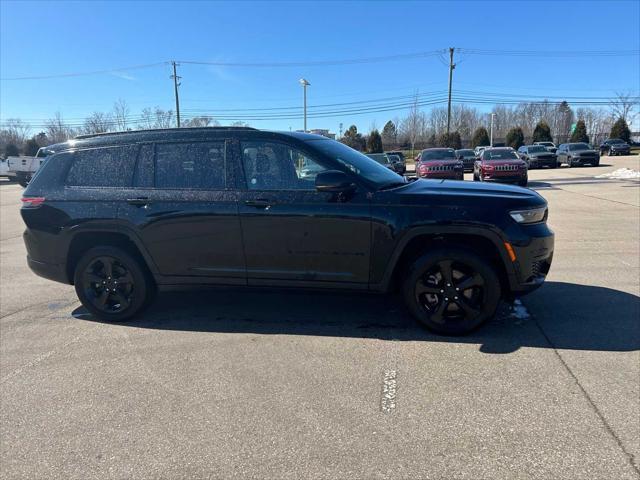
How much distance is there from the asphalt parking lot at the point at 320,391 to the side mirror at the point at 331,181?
1.39 metres

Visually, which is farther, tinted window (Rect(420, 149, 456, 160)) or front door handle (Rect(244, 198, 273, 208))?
tinted window (Rect(420, 149, 456, 160))

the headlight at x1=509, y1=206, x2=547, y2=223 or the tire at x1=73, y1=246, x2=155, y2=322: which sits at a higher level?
the headlight at x1=509, y1=206, x2=547, y2=223

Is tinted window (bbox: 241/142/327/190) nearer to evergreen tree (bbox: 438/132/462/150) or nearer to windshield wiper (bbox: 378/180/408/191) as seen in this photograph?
windshield wiper (bbox: 378/180/408/191)

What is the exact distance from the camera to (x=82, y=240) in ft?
15.3

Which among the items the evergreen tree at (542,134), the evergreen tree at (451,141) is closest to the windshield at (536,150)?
the evergreen tree at (451,141)

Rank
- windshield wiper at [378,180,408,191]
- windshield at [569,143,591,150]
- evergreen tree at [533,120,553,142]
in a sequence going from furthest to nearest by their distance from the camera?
1. evergreen tree at [533,120,553,142]
2. windshield at [569,143,591,150]
3. windshield wiper at [378,180,408,191]

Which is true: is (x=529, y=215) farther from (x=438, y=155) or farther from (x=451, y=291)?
(x=438, y=155)

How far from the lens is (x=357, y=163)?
433 cm

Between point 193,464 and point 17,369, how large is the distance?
223cm

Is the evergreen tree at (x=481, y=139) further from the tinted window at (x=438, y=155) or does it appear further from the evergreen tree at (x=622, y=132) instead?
the tinted window at (x=438, y=155)

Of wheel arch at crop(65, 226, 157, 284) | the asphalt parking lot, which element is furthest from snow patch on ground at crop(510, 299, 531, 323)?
wheel arch at crop(65, 226, 157, 284)

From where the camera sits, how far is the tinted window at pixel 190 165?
426cm

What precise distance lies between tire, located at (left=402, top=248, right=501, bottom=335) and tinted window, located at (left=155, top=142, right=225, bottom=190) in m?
2.02

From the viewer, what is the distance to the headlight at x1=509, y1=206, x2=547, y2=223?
386cm
